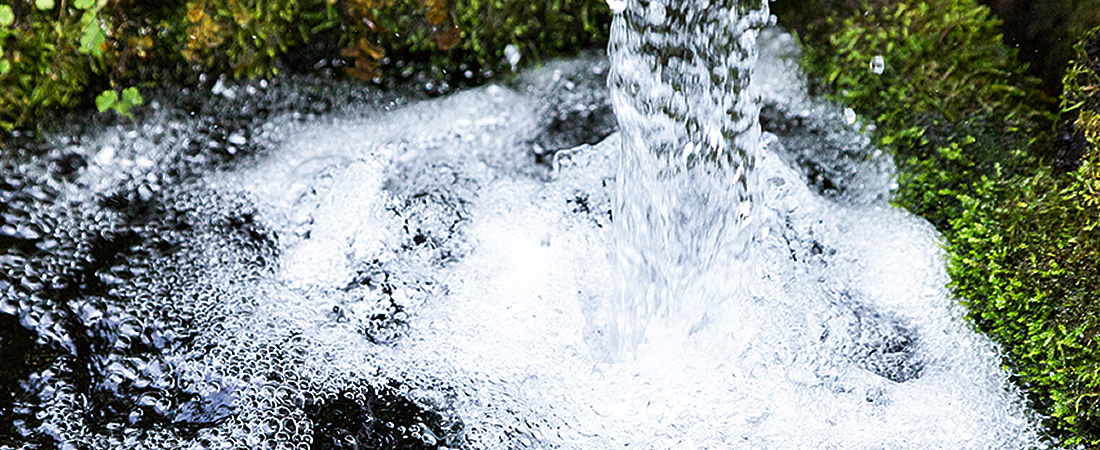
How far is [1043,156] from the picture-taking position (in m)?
1.95

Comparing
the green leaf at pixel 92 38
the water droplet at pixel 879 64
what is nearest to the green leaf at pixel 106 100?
the green leaf at pixel 92 38

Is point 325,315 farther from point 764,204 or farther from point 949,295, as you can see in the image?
point 949,295

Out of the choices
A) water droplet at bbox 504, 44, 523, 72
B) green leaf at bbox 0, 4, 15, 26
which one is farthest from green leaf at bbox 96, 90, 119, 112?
water droplet at bbox 504, 44, 523, 72

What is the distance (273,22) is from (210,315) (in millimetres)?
841

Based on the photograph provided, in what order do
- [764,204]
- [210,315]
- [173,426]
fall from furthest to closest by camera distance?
[764,204], [210,315], [173,426]

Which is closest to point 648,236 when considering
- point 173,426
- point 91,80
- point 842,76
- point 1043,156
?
point 842,76

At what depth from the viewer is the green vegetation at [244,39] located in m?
2.21

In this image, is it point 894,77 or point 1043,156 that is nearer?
point 1043,156

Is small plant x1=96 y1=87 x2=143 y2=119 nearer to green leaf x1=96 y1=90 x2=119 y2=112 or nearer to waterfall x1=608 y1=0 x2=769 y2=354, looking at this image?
green leaf x1=96 y1=90 x2=119 y2=112

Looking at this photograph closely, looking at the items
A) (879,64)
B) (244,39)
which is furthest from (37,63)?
(879,64)

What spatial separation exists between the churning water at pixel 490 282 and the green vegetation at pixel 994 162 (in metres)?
0.07

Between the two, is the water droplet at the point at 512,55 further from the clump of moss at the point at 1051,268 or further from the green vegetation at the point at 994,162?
the clump of moss at the point at 1051,268

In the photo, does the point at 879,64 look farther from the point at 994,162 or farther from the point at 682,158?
the point at 682,158

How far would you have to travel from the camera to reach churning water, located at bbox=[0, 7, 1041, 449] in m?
1.73
